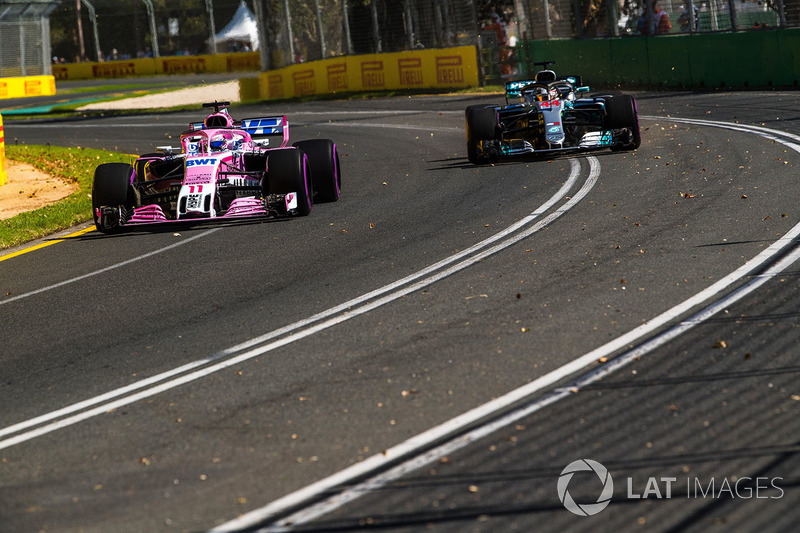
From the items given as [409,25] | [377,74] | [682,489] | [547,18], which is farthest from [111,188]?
[377,74]

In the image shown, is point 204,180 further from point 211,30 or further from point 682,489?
point 211,30

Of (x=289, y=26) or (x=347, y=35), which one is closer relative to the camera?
(x=347, y=35)

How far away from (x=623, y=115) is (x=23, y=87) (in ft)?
129

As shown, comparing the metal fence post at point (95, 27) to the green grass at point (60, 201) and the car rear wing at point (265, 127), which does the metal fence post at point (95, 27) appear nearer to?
the green grass at point (60, 201)

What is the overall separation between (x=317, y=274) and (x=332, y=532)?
514 cm

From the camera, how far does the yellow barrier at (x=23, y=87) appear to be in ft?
158

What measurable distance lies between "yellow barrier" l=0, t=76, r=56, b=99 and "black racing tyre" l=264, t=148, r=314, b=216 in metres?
39.7

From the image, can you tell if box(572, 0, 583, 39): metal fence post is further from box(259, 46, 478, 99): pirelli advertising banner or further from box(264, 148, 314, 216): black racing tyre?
box(264, 148, 314, 216): black racing tyre

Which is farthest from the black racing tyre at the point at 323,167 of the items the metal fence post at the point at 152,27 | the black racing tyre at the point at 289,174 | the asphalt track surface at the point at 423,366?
the metal fence post at the point at 152,27

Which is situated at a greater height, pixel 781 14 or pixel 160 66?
pixel 160 66

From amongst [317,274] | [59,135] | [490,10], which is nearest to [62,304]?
[317,274]

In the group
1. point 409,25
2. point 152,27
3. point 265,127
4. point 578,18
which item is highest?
point 152,27

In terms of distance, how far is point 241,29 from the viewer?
188ft

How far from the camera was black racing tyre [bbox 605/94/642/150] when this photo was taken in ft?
49.0
